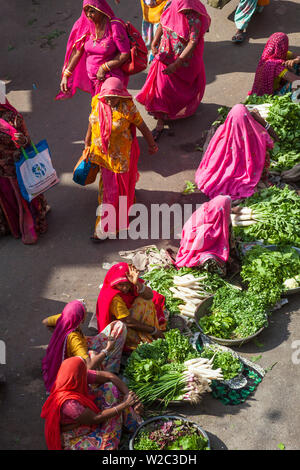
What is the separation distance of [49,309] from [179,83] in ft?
12.7

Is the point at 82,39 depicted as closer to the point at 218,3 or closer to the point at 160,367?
the point at 218,3

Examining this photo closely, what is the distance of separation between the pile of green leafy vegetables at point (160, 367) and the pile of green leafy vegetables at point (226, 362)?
15 cm

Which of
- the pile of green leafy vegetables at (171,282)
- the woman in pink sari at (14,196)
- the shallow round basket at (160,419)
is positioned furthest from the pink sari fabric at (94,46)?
the shallow round basket at (160,419)

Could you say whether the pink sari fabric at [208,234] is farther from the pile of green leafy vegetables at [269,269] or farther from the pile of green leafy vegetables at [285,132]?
the pile of green leafy vegetables at [285,132]

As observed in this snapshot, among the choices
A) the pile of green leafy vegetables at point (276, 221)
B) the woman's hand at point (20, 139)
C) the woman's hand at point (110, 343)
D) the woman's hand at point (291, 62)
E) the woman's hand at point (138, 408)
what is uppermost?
the woman's hand at point (291, 62)

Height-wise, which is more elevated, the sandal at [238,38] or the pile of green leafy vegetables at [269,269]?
the sandal at [238,38]

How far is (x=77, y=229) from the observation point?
6633 mm

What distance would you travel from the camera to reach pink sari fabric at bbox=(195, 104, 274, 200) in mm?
6453

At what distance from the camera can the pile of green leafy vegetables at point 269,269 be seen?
210 inches

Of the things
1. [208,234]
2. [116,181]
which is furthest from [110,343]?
[116,181]

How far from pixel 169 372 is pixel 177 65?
435cm

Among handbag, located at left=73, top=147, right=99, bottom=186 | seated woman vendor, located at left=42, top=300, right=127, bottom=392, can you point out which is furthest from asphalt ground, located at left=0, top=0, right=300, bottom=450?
handbag, located at left=73, top=147, right=99, bottom=186

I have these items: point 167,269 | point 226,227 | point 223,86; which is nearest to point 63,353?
point 167,269

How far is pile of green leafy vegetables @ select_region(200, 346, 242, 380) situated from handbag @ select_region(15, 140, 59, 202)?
2.61m
